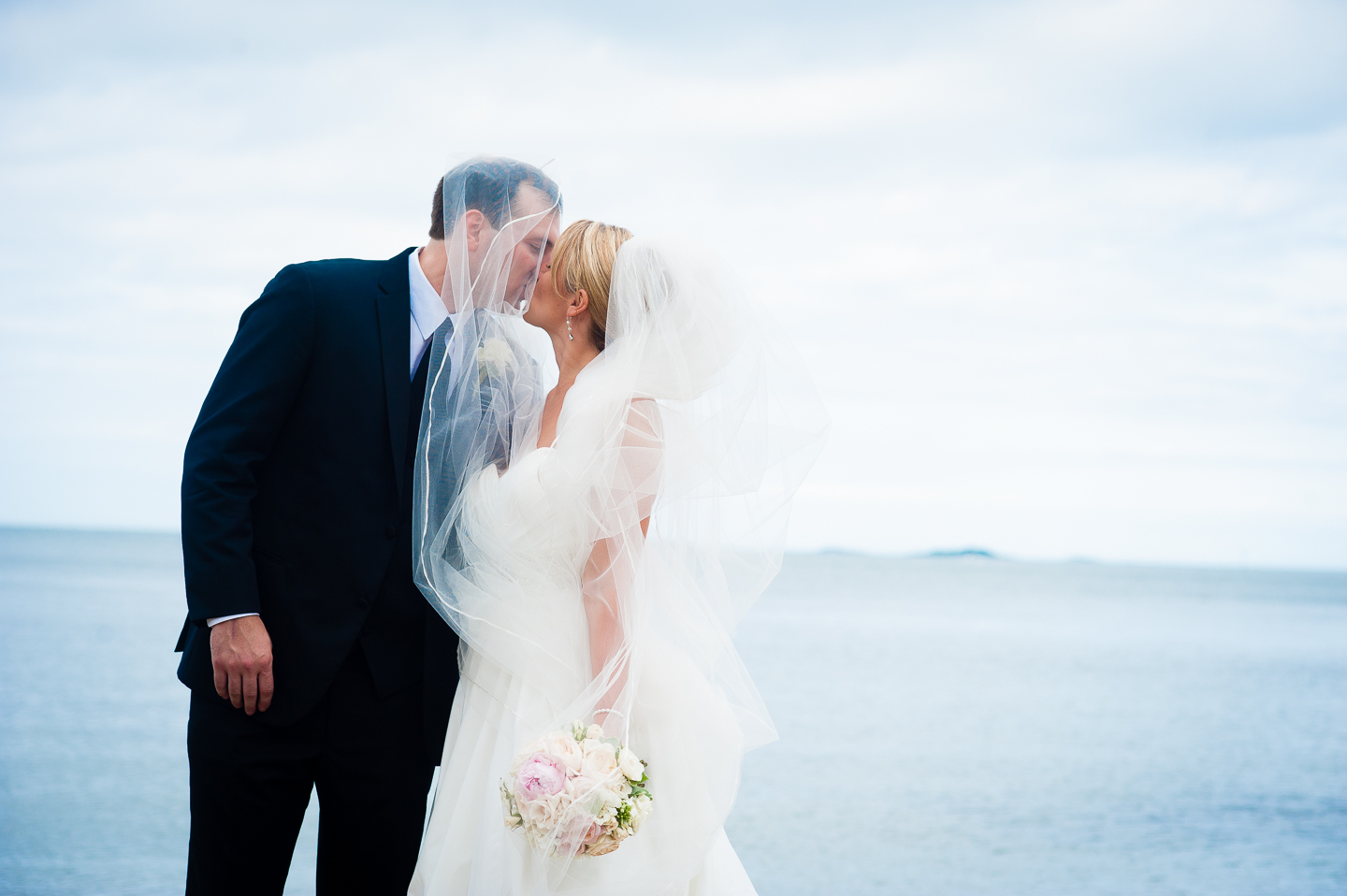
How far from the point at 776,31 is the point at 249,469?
95.7 ft

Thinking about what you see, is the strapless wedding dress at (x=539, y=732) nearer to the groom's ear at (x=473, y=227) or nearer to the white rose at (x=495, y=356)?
the white rose at (x=495, y=356)

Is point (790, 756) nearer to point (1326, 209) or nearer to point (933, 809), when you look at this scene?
point (933, 809)

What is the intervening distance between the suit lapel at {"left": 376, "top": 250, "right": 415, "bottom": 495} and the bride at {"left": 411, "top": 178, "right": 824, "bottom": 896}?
0.27 ft

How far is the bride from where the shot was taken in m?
2.04

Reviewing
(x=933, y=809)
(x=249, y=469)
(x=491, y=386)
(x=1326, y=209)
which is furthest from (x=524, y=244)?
(x=1326, y=209)

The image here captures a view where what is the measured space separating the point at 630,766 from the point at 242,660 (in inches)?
35.9

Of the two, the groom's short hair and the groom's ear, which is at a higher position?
the groom's short hair

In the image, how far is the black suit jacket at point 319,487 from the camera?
2.10m

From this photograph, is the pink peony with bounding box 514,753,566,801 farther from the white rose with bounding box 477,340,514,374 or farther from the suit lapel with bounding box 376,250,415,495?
the white rose with bounding box 477,340,514,374

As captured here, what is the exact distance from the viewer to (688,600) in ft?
7.39

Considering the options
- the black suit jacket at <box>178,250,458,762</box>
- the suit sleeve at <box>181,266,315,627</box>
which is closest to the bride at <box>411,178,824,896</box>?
the black suit jacket at <box>178,250,458,762</box>

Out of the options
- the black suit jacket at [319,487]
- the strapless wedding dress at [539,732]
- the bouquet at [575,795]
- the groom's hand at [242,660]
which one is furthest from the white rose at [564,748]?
the groom's hand at [242,660]

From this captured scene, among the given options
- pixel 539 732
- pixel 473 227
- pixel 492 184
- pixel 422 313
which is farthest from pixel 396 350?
pixel 539 732

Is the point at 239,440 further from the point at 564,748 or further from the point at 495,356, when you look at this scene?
the point at 564,748
